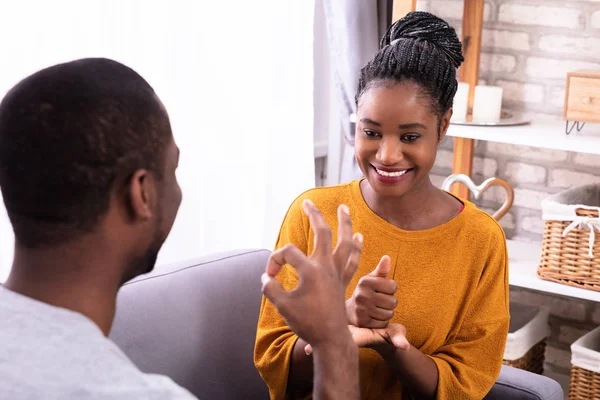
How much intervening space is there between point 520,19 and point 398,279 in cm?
136

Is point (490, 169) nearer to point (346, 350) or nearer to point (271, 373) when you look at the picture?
point (271, 373)

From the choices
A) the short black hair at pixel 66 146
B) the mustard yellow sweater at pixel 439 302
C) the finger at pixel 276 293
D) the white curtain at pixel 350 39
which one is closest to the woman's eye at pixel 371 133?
the mustard yellow sweater at pixel 439 302

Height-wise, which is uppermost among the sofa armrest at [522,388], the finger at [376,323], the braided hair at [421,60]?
the braided hair at [421,60]

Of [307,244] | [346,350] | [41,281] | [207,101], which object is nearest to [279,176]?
[207,101]

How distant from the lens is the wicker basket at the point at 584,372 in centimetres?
224

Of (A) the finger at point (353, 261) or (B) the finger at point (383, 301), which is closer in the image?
(A) the finger at point (353, 261)

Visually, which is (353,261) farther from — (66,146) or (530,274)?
(530,274)

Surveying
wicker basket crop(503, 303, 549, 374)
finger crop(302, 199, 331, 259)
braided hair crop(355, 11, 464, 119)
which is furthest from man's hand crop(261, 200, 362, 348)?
wicker basket crop(503, 303, 549, 374)

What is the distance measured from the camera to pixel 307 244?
5.06ft

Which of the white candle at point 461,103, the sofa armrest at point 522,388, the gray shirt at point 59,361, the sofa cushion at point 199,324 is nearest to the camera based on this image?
the gray shirt at point 59,361

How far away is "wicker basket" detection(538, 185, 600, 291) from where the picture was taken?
2.14m

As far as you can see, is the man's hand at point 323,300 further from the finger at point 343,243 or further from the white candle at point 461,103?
the white candle at point 461,103

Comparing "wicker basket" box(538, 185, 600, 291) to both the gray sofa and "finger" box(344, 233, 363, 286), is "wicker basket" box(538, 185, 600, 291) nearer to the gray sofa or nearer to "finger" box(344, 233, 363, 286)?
the gray sofa

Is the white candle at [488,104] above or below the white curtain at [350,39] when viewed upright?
below
